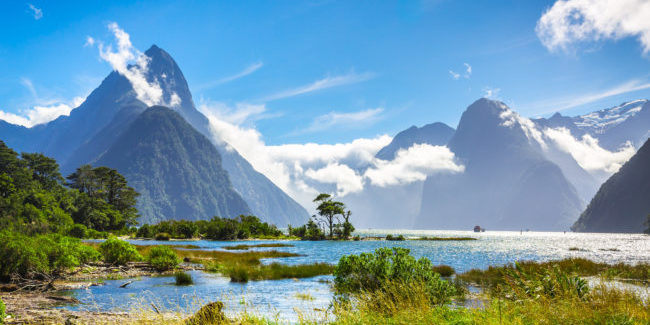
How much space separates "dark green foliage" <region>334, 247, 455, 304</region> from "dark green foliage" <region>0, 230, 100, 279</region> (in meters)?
19.6

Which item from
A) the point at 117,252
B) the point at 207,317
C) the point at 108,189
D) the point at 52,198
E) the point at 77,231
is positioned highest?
the point at 108,189

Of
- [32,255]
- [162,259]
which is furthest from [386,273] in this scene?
[162,259]

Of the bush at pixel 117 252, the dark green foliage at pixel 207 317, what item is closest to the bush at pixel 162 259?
the bush at pixel 117 252

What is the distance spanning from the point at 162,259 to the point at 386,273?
2482cm

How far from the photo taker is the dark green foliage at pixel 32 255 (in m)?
22.4

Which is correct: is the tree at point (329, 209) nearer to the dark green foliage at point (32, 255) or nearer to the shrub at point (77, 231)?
the shrub at point (77, 231)

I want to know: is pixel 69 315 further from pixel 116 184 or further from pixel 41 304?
pixel 116 184

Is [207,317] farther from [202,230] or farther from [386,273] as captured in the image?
[202,230]

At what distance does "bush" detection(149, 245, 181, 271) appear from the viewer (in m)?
33.0

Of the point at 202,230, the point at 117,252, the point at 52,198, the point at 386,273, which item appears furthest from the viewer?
the point at 202,230

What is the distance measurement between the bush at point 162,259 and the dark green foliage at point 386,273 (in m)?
22.5

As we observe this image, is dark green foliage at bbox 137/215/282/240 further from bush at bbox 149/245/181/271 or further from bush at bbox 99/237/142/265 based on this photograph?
bush at bbox 149/245/181/271

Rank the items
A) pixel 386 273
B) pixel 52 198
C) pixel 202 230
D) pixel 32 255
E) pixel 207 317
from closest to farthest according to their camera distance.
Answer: pixel 207 317 → pixel 386 273 → pixel 32 255 → pixel 52 198 → pixel 202 230

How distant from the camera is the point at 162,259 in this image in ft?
108
